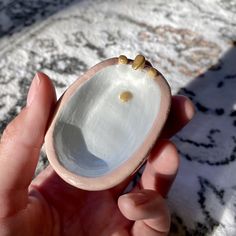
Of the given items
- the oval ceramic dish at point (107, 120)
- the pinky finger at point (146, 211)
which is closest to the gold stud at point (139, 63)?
the oval ceramic dish at point (107, 120)

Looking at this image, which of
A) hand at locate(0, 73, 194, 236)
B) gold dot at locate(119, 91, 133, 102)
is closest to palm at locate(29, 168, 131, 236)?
hand at locate(0, 73, 194, 236)

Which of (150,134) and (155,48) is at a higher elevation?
(150,134)

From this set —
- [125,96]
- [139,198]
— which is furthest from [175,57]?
[139,198]

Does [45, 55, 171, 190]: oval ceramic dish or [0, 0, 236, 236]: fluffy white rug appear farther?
[0, 0, 236, 236]: fluffy white rug

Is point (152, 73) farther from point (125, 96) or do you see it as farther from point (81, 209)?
point (81, 209)

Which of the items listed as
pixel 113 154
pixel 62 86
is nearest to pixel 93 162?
pixel 113 154

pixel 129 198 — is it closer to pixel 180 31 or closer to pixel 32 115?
pixel 32 115

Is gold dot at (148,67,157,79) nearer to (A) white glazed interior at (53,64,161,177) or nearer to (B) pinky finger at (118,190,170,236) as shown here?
(A) white glazed interior at (53,64,161,177)
